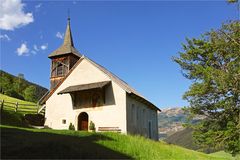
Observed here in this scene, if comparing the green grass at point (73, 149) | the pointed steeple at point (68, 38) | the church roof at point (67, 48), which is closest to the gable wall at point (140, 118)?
the green grass at point (73, 149)

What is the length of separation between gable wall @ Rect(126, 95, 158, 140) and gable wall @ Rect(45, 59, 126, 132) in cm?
111

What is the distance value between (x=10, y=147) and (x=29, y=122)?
2176cm

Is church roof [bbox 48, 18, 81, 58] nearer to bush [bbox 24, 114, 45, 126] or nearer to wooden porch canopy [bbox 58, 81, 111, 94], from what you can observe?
bush [bbox 24, 114, 45, 126]

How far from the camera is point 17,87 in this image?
61375mm

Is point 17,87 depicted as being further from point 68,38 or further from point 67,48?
point 67,48

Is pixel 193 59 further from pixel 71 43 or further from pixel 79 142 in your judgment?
pixel 71 43

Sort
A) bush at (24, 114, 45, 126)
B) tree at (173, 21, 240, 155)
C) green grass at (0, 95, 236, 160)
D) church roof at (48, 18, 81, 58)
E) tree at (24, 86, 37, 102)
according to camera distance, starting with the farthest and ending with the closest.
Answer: tree at (24, 86, 37, 102) → church roof at (48, 18, 81, 58) → bush at (24, 114, 45, 126) → tree at (173, 21, 240, 155) → green grass at (0, 95, 236, 160)

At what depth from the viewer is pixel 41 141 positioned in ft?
50.6

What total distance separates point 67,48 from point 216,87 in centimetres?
2344

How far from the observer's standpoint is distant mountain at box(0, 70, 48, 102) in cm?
5678

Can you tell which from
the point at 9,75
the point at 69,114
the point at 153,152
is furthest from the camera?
the point at 9,75

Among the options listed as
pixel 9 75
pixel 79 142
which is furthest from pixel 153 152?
pixel 9 75

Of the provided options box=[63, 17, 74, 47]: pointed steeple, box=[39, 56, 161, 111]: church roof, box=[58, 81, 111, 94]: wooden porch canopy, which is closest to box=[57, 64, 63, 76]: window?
box=[63, 17, 74, 47]: pointed steeple

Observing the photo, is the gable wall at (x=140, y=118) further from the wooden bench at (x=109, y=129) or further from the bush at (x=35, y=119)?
the bush at (x=35, y=119)
